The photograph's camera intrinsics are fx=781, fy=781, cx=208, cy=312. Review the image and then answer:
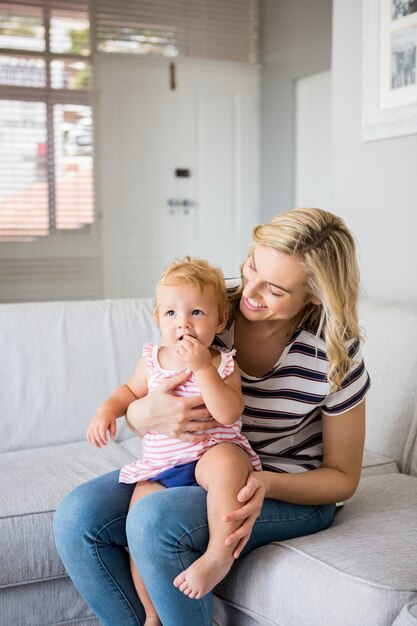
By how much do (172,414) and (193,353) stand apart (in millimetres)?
132

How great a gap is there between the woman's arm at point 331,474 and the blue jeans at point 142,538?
0.04 m

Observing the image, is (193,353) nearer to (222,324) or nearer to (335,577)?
(222,324)

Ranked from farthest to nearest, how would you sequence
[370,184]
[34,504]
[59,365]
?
[370,184] → [59,365] → [34,504]

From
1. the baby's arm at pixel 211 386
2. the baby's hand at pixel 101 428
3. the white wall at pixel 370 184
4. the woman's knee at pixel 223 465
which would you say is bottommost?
the woman's knee at pixel 223 465

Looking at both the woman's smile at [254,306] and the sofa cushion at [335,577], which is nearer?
the sofa cushion at [335,577]

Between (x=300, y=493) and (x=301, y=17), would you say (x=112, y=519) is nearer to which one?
(x=300, y=493)

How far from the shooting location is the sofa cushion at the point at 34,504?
1.73 m

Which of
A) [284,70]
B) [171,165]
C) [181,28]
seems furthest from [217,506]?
[181,28]

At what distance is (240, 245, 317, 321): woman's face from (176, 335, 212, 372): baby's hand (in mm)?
135

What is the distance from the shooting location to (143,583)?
4.90ft

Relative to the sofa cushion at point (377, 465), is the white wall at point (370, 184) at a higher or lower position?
higher

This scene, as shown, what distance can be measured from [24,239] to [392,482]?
423 cm

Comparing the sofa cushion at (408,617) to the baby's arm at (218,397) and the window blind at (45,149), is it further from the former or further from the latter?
the window blind at (45,149)

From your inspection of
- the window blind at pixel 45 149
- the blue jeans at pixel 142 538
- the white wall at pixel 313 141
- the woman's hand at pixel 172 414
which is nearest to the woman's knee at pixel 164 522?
the blue jeans at pixel 142 538
